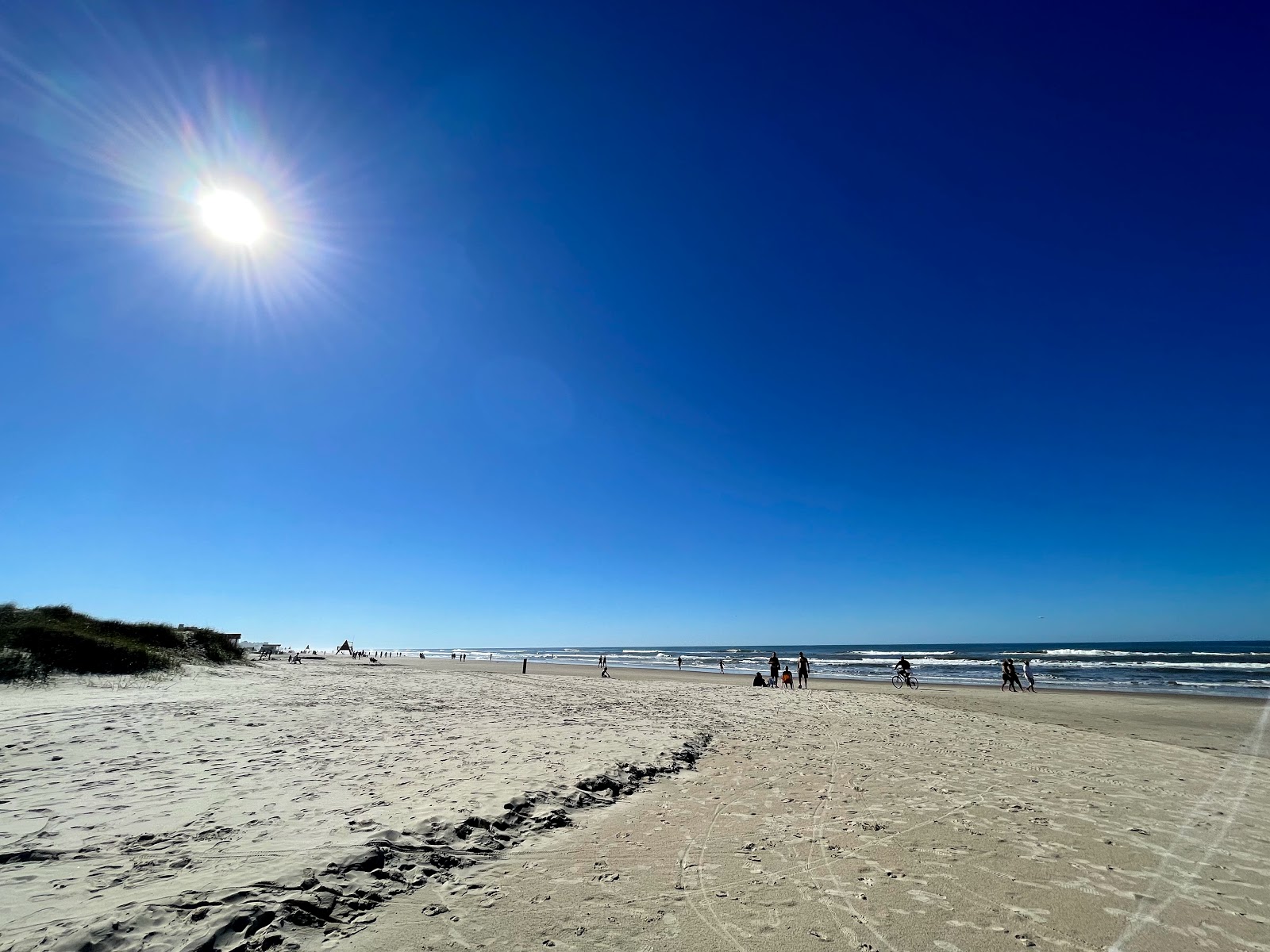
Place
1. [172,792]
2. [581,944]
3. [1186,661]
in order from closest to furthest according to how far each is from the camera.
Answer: [581,944], [172,792], [1186,661]

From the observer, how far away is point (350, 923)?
461 cm

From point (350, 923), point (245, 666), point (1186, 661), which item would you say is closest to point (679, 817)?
point (350, 923)

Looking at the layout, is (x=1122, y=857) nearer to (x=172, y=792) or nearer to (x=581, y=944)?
(x=581, y=944)

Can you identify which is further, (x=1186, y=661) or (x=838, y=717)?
(x=1186, y=661)

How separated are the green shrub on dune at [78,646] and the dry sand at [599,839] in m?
7.03

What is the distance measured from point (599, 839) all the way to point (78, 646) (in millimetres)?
24959

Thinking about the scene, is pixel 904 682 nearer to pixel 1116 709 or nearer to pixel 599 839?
pixel 1116 709

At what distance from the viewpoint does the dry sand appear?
4.64 metres

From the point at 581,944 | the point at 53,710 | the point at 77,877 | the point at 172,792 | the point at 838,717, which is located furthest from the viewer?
the point at 838,717

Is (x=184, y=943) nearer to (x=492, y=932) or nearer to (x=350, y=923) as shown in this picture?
(x=350, y=923)

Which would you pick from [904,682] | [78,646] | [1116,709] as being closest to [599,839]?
[78,646]

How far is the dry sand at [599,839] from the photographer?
4.64 m

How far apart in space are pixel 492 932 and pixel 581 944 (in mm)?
782

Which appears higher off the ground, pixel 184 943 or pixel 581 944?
pixel 184 943
